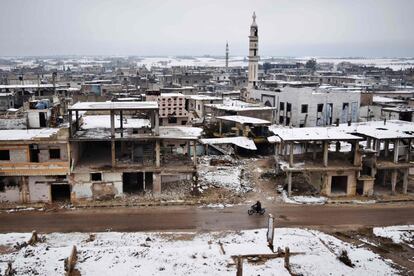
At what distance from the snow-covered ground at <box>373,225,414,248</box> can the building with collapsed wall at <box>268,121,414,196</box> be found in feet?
21.2

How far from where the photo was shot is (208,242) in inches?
966

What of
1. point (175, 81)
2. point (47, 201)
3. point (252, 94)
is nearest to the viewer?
point (47, 201)

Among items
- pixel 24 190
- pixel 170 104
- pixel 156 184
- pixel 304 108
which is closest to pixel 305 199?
pixel 156 184

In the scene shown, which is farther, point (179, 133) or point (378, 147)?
point (378, 147)

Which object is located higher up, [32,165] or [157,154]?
[157,154]

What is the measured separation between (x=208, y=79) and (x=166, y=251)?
9781cm

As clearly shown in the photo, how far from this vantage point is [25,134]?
3109 centimetres

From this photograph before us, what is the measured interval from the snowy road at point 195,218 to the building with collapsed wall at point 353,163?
2.87m

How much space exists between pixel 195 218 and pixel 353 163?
550 inches

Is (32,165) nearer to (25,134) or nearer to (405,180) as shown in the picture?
(25,134)

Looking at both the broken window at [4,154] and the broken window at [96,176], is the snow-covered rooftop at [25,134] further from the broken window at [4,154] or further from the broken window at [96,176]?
the broken window at [96,176]

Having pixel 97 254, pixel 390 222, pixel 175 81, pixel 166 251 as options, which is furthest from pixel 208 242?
pixel 175 81

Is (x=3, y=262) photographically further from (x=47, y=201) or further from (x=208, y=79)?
(x=208, y=79)

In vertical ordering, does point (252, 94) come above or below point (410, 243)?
above
